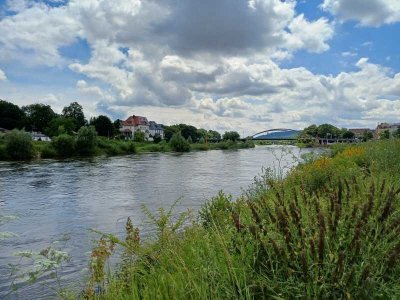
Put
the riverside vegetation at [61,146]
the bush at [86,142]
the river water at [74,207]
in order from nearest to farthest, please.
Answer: the river water at [74,207], the riverside vegetation at [61,146], the bush at [86,142]

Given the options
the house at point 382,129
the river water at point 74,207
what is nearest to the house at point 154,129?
the house at point 382,129

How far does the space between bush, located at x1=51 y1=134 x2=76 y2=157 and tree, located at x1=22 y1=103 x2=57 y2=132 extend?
50.5 metres

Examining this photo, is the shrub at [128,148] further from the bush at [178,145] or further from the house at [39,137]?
the house at [39,137]

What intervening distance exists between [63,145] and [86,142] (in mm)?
4093

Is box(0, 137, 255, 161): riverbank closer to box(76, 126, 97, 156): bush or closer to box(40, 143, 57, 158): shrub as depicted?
box(40, 143, 57, 158): shrub

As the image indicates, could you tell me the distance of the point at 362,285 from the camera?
2.38 m

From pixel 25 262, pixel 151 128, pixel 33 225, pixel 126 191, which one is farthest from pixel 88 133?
pixel 151 128

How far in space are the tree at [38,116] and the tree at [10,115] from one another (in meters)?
2.39

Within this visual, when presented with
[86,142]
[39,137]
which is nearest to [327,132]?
[86,142]

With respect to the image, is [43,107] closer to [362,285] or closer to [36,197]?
[36,197]

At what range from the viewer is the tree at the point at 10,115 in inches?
3878

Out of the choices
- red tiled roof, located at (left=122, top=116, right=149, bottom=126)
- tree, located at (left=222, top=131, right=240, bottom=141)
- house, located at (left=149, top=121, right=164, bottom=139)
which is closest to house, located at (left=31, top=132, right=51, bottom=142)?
tree, located at (left=222, top=131, right=240, bottom=141)

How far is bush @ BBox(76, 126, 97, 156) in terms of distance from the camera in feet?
201

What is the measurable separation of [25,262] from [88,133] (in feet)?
180
